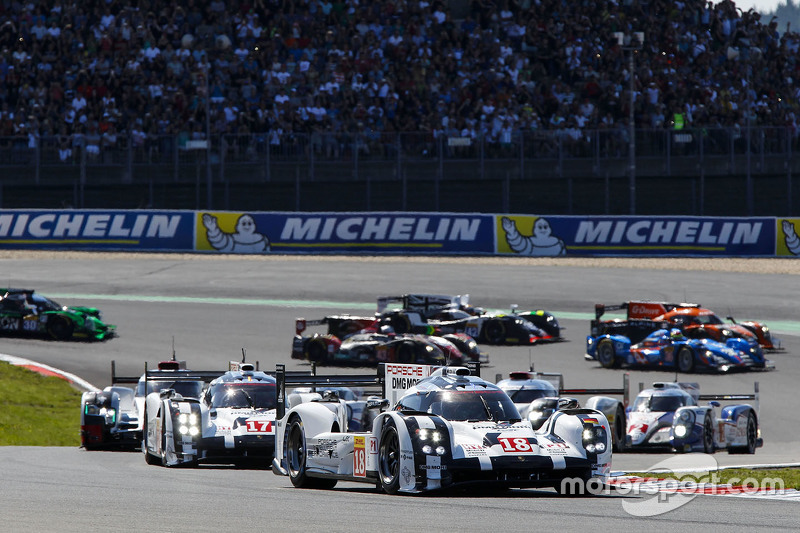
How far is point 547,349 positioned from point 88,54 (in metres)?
22.1

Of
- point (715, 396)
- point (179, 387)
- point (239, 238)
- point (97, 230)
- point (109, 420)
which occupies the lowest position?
point (109, 420)

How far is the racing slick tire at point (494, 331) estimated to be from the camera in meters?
28.5

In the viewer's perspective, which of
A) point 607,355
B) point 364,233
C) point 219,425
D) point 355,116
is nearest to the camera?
point 219,425

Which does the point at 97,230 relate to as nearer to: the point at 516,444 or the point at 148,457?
the point at 148,457

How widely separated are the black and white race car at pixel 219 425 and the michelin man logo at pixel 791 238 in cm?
2777

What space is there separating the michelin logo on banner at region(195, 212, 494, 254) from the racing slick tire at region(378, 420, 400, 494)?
29795mm

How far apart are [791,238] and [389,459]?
31.5 m

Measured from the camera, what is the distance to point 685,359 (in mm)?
25547

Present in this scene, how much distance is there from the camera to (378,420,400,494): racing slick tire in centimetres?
1082

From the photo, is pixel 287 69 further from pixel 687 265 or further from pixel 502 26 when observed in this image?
pixel 687 265

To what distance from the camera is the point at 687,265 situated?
1528 inches

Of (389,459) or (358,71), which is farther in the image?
(358,71)

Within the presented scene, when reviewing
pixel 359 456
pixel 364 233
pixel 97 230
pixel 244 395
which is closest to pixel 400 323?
pixel 244 395

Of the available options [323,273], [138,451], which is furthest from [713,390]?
[323,273]
